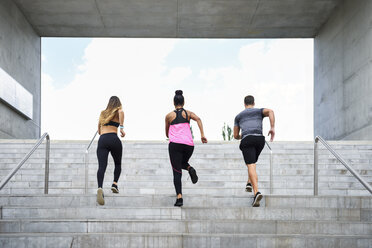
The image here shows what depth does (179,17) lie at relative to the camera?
56.7 feet

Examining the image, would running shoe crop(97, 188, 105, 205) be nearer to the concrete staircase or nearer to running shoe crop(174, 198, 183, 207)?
the concrete staircase

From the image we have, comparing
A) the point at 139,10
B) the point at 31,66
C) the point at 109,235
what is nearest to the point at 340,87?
the point at 139,10

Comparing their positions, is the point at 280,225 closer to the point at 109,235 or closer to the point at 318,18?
the point at 109,235

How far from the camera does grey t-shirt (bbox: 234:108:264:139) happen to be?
649 cm

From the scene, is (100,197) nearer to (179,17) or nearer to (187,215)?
(187,215)

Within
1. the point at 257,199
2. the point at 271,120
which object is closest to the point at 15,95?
the point at 271,120

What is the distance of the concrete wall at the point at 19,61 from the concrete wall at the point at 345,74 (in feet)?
33.4

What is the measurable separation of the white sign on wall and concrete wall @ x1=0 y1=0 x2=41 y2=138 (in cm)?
18

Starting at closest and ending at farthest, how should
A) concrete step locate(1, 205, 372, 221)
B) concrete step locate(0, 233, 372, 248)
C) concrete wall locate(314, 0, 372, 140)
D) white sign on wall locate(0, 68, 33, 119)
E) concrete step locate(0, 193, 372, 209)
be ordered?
concrete step locate(0, 233, 372, 248)
concrete step locate(1, 205, 372, 221)
concrete step locate(0, 193, 372, 209)
concrete wall locate(314, 0, 372, 140)
white sign on wall locate(0, 68, 33, 119)

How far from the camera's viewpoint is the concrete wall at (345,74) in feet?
45.1

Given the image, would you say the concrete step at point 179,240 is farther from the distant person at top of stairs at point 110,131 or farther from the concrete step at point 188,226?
the distant person at top of stairs at point 110,131

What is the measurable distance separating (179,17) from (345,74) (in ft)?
18.9

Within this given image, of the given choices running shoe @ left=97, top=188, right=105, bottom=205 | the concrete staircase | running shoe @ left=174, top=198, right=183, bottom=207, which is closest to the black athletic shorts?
the concrete staircase

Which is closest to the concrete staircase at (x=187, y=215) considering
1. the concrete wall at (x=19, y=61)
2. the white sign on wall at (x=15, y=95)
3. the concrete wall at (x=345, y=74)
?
the concrete wall at (x=345, y=74)
